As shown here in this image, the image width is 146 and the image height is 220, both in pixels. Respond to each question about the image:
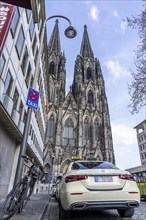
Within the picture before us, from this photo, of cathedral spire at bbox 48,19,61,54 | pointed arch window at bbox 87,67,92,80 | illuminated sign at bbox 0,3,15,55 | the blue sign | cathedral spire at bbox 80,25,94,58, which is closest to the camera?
illuminated sign at bbox 0,3,15,55

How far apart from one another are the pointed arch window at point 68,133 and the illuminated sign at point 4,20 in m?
33.6

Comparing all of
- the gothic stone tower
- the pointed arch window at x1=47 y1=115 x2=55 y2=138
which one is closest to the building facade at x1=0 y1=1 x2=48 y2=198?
the gothic stone tower

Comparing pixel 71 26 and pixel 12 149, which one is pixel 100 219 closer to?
pixel 12 149

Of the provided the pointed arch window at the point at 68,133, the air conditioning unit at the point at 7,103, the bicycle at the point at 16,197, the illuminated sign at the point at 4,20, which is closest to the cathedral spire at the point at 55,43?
the pointed arch window at the point at 68,133

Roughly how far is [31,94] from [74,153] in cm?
3251

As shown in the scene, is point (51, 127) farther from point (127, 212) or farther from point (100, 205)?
point (100, 205)

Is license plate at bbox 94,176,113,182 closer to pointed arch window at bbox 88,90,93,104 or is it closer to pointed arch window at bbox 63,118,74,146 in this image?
pointed arch window at bbox 63,118,74,146

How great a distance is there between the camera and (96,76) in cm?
5312

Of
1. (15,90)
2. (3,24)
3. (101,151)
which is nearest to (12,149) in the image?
(15,90)

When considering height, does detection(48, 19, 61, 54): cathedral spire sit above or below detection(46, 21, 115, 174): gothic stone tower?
above

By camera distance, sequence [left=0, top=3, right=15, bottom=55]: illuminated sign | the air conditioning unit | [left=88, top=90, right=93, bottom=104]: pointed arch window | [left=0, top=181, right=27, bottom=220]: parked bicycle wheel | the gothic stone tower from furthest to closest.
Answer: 1. [left=88, top=90, right=93, bottom=104]: pointed arch window
2. the gothic stone tower
3. the air conditioning unit
4. [left=0, top=3, right=15, bottom=55]: illuminated sign
5. [left=0, top=181, right=27, bottom=220]: parked bicycle wheel

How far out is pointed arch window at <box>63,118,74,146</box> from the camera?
38456 mm

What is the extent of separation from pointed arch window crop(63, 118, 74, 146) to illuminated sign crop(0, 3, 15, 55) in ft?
110

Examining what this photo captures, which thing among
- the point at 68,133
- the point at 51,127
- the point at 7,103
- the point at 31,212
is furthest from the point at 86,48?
the point at 31,212
